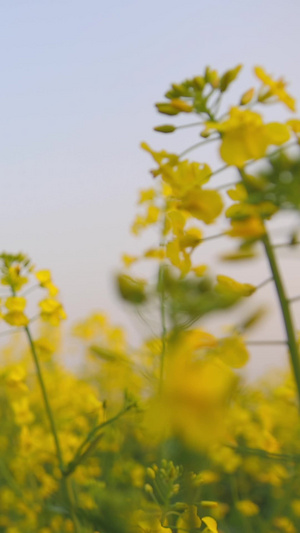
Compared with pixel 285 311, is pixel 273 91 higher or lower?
higher

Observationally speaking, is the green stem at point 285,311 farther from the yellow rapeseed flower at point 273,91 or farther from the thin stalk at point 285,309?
the yellow rapeseed flower at point 273,91

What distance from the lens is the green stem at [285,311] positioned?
3.57ft

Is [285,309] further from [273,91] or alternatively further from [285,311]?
[273,91]

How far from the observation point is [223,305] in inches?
31.4

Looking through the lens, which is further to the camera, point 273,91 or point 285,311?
point 273,91

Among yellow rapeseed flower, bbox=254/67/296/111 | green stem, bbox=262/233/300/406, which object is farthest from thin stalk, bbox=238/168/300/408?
yellow rapeseed flower, bbox=254/67/296/111

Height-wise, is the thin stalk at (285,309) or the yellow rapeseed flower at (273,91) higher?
the yellow rapeseed flower at (273,91)

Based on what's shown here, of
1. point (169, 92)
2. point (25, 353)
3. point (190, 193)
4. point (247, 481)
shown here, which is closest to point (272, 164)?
point (190, 193)

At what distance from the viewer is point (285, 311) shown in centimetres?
109

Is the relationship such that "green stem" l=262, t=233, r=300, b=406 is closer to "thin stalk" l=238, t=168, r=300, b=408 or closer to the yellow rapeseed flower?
"thin stalk" l=238, t=168, r=300, b=408

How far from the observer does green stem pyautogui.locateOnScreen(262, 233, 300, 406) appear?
1087 millimetres

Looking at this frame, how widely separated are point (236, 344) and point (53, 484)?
3.15 meters

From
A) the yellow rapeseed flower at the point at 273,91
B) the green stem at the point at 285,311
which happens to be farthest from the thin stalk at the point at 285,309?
the yellow rapeseed flower at the point at 273,91

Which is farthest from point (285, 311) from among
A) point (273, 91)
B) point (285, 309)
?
point (273, 91)
